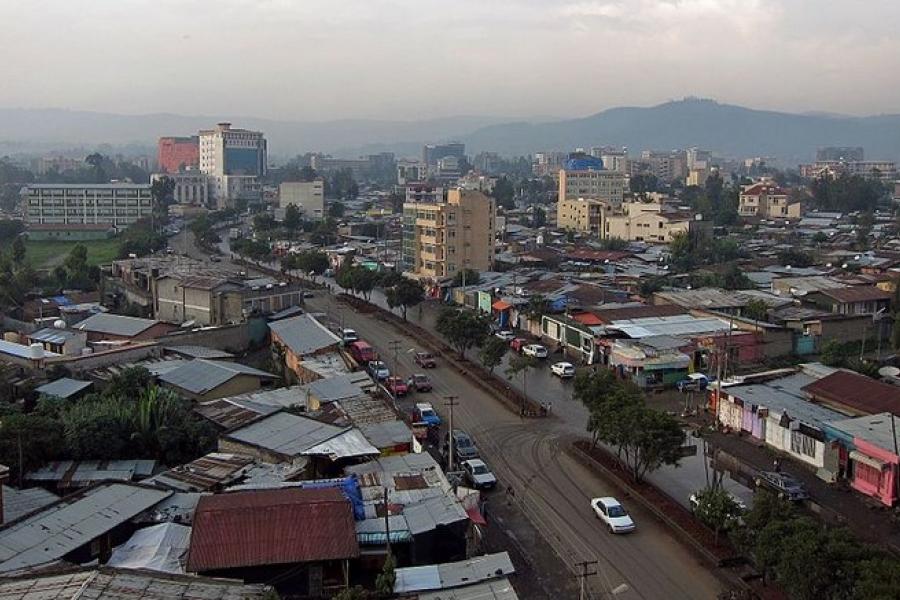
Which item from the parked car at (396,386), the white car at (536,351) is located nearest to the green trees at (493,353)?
the parked car at (396,386)

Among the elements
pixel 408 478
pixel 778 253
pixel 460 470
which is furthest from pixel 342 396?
pixel 778 253

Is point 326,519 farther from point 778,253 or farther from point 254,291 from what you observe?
point 778,253

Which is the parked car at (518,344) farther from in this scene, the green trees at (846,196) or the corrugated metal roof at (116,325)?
the green trees at (846,196)

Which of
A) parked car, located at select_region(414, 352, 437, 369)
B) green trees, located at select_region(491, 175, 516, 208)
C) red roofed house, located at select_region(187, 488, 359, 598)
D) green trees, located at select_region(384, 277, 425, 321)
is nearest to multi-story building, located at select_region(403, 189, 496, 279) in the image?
green trees, located at select_region(384, 277, 425, 321)

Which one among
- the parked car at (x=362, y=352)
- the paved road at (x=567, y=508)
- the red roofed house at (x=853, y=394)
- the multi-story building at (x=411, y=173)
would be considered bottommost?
the paved road at (x=567, y=508)

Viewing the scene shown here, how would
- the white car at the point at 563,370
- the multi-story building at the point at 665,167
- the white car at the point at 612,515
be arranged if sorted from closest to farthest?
the white car at the point at 612,515 → the white car at the point at 563,370 → the multi-story building at the point at 665,167

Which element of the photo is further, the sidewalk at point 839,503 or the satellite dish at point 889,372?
the satellite dish at point 889,372

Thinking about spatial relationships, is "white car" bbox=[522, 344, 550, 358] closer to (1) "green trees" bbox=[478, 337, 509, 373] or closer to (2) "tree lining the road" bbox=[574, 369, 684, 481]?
(1) "green trees" bbox=[478, 337, 509, 373]

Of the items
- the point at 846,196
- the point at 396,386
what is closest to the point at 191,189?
the point at 846,196
